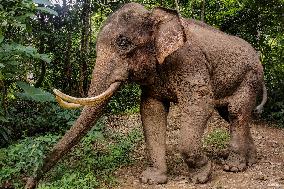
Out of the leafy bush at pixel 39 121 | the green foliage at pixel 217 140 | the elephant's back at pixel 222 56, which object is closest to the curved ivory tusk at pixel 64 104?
the elephant's back at pixel 222 56

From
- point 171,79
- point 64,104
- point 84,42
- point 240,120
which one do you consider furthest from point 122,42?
point 84,42

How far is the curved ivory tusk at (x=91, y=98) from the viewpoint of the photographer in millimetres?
4926

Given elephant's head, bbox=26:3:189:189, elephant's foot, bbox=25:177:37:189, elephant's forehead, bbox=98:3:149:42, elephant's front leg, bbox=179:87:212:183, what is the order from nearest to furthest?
elephant's foot, bbox=25:177:37:189, elephant's head, bbox=26:3:189:189, elephant's forehead, bbox=98:3:149:42, elephant's front leg, bbox=179:87:212:183

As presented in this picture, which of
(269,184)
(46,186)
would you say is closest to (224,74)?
(269,184)

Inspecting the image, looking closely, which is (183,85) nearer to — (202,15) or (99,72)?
(99,72)

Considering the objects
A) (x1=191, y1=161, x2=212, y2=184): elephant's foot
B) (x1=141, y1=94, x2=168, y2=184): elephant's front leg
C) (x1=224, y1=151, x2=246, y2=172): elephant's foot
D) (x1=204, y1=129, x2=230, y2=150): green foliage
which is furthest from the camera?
(x1=204, y1=129, x2=230, y2=150): green foliage

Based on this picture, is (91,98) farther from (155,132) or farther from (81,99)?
(155,132)

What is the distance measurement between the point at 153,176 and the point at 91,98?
4.54 ft

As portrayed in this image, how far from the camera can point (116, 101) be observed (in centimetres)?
1068

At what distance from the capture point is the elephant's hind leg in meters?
6.52

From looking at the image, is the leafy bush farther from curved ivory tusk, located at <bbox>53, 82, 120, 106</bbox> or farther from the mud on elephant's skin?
curved ivory tusk, located at <bbox>53, 82, 120, 106</bbox>

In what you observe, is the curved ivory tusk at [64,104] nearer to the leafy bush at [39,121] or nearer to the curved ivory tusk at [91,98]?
the curved ivory tusk at [91,98]

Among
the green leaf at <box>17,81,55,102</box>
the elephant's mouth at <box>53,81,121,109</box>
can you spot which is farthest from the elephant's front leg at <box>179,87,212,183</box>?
the green leaf at <box>17,81,55,102</box>

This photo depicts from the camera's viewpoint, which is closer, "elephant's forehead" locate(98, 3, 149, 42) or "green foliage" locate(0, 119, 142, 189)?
"green foliage" locate(0, 119, 142, 189)
